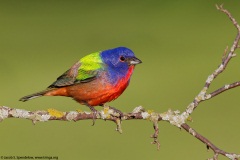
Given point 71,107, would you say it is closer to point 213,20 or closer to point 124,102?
point 124,102

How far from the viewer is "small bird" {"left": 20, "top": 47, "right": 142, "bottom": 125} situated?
396 centimetres

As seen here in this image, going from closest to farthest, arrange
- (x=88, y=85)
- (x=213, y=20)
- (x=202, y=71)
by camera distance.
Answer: (x=88, y=85) → (x=202, y=71) → (x=213, y=20)

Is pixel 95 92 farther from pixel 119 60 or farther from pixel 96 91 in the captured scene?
pixel 119 60

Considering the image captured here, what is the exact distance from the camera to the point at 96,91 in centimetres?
397

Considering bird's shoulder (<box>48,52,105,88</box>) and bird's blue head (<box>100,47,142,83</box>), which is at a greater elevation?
bird's blue head (<box>100,47,142,83</box>)

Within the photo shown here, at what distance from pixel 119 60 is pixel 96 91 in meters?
0.24

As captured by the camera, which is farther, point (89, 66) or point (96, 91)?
point (89, 66)

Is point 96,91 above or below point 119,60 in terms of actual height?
below

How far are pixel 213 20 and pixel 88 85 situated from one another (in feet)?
29.7

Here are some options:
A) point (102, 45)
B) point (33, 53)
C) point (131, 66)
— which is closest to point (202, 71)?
point (102, 45)

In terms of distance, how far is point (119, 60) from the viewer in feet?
13.3

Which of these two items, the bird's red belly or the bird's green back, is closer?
the bird's red belly

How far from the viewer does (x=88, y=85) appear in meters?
4.02

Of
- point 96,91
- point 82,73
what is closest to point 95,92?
point 96,91
